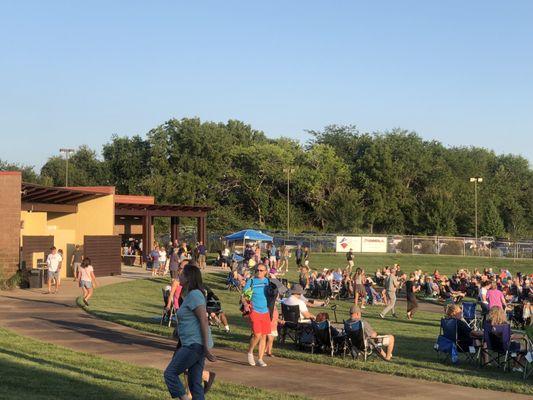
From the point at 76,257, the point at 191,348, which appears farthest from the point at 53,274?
the point at 191,348

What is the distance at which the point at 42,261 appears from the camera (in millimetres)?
29609

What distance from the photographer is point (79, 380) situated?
1022 cm

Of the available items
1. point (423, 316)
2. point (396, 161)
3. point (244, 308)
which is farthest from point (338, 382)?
point (396, 161)

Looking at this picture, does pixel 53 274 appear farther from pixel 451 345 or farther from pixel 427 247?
pixel 427 247

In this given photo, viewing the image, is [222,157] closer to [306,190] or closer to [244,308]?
[306,190]

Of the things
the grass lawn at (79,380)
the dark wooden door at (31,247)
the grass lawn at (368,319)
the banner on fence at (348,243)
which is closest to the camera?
the grass lawn at (79,380)

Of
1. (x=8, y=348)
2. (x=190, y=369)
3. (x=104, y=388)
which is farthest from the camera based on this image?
(x=8, y=348)

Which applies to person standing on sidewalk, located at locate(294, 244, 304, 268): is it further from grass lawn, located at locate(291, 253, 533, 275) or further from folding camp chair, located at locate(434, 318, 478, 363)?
folding camp chair, located at locate(434, 318, 478, 363)

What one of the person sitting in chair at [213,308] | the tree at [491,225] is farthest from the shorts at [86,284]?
the tree at [491,225]

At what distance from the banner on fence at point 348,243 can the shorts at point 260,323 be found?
42.4 metres

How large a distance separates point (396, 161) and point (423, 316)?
212ft

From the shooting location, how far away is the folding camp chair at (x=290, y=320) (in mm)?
14929

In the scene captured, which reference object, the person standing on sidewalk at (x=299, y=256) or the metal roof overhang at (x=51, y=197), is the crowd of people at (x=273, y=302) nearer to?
the metal roof overhang at (x=51, y=197)

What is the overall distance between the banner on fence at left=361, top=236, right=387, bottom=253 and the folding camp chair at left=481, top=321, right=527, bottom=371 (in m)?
41.5
